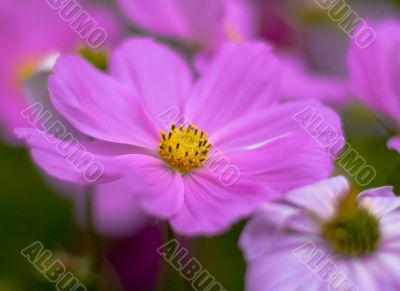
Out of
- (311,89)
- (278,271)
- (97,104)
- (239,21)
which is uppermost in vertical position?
(239,21)

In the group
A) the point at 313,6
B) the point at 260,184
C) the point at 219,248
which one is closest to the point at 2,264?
the point at 219,248

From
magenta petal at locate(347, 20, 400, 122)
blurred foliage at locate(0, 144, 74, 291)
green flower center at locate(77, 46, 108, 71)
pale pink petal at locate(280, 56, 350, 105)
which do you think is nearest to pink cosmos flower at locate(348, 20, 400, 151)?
magenta petal at locate(347, 20, 400, 122)

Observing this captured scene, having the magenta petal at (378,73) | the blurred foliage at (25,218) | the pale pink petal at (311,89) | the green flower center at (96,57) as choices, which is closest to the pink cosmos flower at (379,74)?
the magenta petal at (378,73)

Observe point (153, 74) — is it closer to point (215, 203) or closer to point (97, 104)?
point (97, 104)

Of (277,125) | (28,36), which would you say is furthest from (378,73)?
(28,36)

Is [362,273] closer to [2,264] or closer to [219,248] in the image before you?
[219,248]

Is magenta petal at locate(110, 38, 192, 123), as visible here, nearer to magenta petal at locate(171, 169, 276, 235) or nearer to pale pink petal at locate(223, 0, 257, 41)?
magenta petal at locate(171, 169, 276, 235)

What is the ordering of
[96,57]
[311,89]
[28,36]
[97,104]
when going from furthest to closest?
[28,36] → [311,89] → [96,57] → [97,104]

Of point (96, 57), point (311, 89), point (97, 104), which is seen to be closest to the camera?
point (97, 104)
